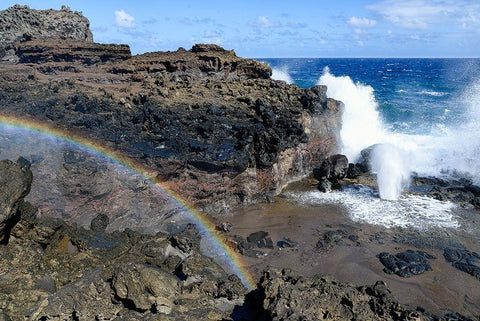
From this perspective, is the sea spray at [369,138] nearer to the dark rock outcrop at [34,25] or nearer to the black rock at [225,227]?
the black rock at [225,227]

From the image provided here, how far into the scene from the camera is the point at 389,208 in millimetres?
14984

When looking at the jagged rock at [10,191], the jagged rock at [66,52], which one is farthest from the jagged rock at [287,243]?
the jagged rock at [66,52]

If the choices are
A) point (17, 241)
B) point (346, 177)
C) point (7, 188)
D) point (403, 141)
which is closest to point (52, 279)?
point (17, 241)

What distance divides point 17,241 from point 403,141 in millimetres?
24797

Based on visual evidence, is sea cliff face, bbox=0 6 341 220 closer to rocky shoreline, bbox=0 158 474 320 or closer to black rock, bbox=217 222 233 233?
black rock, bbox=217 222 233 233

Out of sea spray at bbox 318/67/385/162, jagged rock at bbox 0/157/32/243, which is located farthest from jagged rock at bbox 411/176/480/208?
jagged rock at bbox 0/157/32/243

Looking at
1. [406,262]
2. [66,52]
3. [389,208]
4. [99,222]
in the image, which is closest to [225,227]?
[99,222]

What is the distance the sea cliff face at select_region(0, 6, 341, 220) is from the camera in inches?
509

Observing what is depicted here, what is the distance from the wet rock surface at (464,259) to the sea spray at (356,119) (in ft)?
34.7

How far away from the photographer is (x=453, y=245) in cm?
1192

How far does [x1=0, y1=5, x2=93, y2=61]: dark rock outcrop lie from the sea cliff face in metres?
0.10

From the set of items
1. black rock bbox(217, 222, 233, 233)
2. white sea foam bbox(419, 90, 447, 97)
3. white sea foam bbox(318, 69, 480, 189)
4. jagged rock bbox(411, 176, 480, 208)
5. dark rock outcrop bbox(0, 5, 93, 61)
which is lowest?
black rock bbox(217, 222, 233, 233)

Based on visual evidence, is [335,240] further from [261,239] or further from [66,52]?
[66,52]

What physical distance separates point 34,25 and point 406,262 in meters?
22.3
